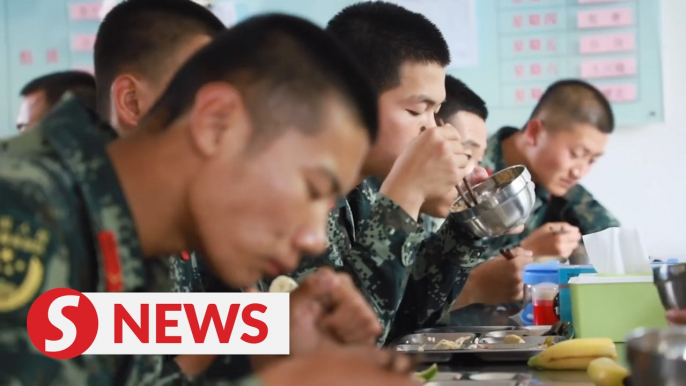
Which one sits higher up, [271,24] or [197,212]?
[271,24]

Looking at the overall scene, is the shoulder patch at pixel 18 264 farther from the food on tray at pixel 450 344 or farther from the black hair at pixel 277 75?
the food on tray at pixel 450 344

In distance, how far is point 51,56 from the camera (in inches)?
120

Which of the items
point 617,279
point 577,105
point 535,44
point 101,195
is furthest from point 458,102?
point 101,195

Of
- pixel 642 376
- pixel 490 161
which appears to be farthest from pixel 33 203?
pixel 490 161

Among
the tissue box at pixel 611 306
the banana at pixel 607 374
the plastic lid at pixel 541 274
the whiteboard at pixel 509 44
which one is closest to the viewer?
the banana at pixel 607 374

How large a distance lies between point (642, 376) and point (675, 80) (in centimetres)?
248

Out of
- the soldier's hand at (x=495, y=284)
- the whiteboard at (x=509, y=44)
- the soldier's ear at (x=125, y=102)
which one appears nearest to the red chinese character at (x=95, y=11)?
the whiteboard at (x=509, y=44)

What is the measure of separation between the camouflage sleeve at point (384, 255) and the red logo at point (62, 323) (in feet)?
1.56

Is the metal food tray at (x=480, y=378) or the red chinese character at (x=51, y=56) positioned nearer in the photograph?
the metal food tray at (x=480, y=378)

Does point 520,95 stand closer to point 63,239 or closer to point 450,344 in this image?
point 450,344

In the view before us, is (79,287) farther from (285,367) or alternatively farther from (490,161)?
(490,161)

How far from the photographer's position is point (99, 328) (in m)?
0.64

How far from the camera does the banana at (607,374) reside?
0.77 m

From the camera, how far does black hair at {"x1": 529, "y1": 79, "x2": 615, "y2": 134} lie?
2.76 meters
